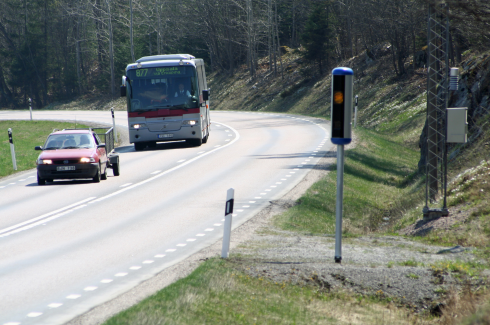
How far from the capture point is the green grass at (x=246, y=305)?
617cm

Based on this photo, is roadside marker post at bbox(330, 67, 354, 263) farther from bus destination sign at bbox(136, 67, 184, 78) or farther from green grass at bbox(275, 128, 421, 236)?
bus destination sign at bbox(136, 67, 184, 78)

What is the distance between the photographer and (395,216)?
15367 millimetres

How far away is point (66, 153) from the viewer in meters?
17.7

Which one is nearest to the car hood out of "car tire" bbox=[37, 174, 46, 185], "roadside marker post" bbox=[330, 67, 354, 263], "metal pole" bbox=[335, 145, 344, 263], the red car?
the red car

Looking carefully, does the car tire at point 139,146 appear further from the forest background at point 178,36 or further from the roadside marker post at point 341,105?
the forest background at point 178,36

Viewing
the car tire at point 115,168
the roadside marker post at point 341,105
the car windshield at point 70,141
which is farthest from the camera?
the car tire at point 115,168

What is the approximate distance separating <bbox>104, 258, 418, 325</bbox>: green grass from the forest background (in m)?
33.3

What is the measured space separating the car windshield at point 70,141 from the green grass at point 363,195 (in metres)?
7.16

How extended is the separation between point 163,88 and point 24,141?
13078mm

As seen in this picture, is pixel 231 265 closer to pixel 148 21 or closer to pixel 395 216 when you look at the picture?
pixel 395 216

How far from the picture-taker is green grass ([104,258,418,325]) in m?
6.17

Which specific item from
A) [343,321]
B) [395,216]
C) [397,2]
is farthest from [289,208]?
[397,2]

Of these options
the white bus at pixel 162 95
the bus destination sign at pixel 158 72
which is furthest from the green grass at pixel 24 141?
the bus destination sign at pixel 158 72

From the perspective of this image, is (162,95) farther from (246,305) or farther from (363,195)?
(246,305)
